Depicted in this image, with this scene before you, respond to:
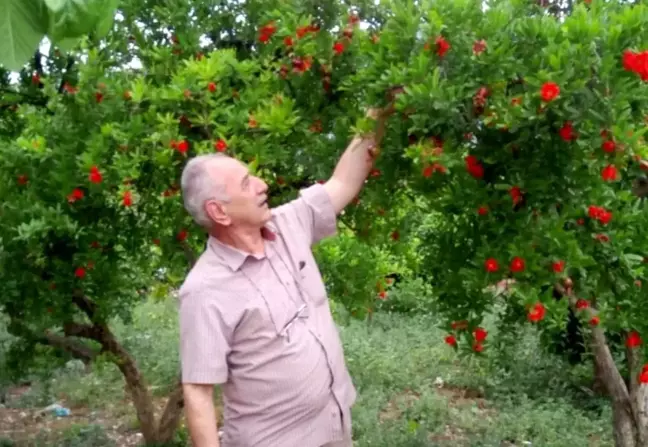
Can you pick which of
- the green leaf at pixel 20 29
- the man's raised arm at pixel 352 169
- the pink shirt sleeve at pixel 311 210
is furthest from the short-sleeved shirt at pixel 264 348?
the green leaf at pixel 20 29

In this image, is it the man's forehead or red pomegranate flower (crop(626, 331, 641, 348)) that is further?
red pomegranate flower (crop(626, 331, 641, 348))

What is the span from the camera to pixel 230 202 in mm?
2402

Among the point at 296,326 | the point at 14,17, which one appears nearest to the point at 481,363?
the point at 296,326

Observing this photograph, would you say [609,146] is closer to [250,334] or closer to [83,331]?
[250,334]

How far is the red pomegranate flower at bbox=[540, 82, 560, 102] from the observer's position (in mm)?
1975

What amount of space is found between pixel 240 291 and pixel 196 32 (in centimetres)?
122

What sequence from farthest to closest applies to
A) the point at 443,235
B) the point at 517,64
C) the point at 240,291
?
1. the point at 443,235
2. the point at 240,291
3. the point at 517,64

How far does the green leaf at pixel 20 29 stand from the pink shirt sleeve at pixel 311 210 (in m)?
1.69

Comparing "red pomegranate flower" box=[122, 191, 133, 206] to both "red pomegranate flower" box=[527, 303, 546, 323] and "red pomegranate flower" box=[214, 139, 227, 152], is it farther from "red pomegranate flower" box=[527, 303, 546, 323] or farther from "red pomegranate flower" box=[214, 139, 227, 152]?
"red pomegranate flower" box=[527, 303, 546, 323]

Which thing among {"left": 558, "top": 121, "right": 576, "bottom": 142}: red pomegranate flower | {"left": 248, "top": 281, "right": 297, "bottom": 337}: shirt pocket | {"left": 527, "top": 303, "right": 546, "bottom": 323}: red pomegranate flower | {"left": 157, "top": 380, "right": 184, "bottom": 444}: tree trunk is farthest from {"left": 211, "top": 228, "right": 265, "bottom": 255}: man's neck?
{"left": 157, "top": 380, "right": 184, "bottom": 444}: tree trunk

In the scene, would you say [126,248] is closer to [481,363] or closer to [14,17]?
[14,17]

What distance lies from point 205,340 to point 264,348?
163 millimetres

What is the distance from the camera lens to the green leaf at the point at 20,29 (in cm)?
94

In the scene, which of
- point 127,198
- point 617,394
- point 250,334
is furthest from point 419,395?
point 250,334
